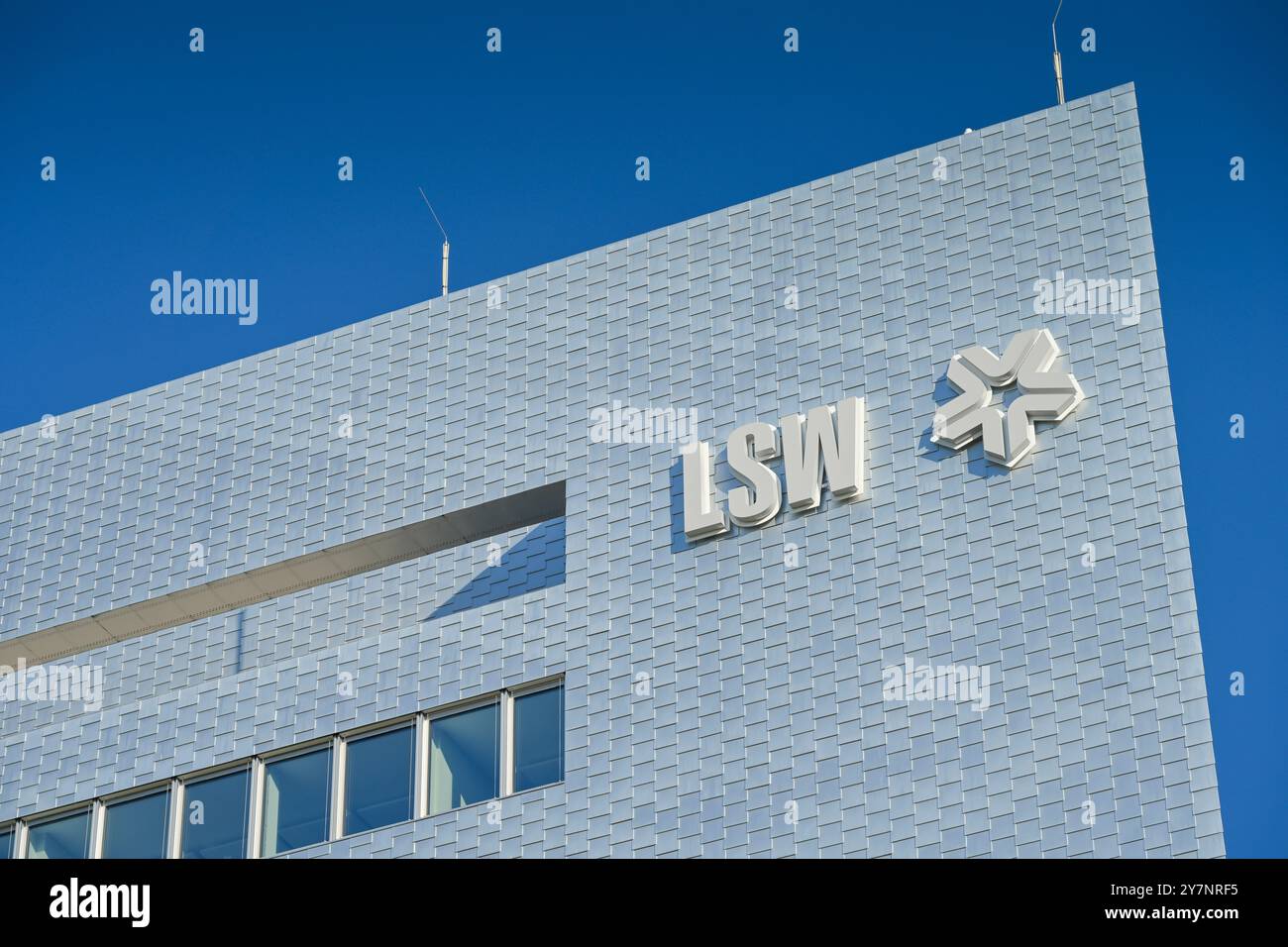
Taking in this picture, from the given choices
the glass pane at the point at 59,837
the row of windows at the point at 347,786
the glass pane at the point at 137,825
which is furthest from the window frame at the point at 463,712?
the glass pane at the point at 59,837

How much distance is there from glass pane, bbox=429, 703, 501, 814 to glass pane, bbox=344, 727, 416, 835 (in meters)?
0.37

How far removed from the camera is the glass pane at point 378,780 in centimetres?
2834

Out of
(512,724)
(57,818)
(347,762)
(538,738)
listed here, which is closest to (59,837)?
(57,818)

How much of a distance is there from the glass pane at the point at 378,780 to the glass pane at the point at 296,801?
345 mm

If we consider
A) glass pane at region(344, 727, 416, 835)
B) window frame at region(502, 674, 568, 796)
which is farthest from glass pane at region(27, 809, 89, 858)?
window frame at region(502, 674, 568, 796)

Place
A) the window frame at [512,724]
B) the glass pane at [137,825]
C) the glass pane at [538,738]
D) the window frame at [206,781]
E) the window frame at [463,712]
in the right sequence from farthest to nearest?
the glass pane at [137,825]
the window frame at [206,781]
the window frame at [463,712]
the glass pane at [538,738]
the window frame at [512,724]

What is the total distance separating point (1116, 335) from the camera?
26.8 metres

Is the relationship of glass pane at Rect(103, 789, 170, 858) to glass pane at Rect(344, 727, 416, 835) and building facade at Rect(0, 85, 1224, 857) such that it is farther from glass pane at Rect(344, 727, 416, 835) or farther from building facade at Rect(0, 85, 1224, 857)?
glass pane at Rect(344, 727, 416, 835)

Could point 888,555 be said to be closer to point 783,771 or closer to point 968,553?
point 968,553

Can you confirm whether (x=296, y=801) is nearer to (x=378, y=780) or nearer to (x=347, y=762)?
(x=347, y=762)

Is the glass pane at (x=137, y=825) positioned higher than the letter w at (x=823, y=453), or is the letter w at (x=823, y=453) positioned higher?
the letter w at (x=823, y=453)

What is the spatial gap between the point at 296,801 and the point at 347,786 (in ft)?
2.79

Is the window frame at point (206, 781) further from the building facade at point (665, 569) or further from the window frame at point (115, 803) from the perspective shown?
the window frame at point (115, 803)
